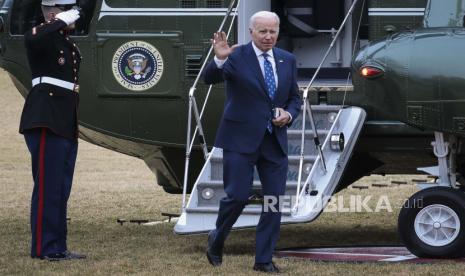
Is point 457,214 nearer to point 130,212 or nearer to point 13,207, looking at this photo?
point 130,212

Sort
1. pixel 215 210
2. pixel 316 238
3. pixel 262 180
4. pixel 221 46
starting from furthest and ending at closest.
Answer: pixel 316 238
pixel 215 210
pixel 262 180
pixel 221 46

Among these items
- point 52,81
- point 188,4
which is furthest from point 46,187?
point 188,4

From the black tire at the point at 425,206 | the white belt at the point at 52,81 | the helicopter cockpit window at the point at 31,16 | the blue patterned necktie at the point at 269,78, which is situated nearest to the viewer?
the blue patterned necktie at the point at 269,78

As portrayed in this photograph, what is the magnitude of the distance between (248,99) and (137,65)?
8.47 feet

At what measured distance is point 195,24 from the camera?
10266 mm

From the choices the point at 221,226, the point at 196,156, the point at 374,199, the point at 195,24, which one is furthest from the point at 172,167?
the point at 374,199

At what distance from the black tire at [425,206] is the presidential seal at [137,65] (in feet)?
8.81

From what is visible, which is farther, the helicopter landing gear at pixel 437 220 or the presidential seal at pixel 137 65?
the presidential seal at pixel 137 65

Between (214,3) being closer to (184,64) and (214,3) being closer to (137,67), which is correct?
(184,64)

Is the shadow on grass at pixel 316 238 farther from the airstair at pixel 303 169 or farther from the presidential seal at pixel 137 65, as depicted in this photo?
the presidential seal at pixel 137 65

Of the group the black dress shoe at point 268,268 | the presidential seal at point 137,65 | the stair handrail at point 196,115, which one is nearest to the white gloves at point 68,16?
the stair handrail at point 196,115

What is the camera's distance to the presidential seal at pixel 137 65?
10.3 metres

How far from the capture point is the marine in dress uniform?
8594 millimetres

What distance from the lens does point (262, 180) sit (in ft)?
26.2
